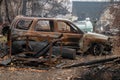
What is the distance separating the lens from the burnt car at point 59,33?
1498 cm

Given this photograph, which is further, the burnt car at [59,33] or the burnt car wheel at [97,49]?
the burnt car wheel at [97,49]

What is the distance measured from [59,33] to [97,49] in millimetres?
2221

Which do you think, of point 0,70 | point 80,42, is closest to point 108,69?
point 0,70

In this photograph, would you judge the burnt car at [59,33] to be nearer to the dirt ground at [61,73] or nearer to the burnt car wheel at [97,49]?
the burnt car wheel at [97,49]

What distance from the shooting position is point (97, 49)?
53.7 feet

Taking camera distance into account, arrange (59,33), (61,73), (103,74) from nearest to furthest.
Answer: (103,74) < (61,73) < (59,33)

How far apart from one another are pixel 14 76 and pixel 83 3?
68.3 m

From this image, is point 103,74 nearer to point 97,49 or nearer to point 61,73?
point 61,73

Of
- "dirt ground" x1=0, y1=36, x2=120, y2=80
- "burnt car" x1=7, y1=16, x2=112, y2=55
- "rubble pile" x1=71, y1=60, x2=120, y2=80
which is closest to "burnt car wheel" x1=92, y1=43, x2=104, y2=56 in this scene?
"burnt car" x1=7, y1=16, x2=112, y2=55

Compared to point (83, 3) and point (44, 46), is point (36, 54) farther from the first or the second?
point (83, 3)

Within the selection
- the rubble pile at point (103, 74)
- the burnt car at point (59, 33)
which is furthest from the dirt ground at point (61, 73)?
the burnt car at point (59, 33)

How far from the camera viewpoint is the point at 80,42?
52.0ft

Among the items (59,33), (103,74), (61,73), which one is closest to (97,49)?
(59,33)

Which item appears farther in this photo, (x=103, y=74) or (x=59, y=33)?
(x=59, y=33)
